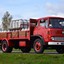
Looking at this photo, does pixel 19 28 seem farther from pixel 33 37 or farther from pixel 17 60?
pixel 17 60

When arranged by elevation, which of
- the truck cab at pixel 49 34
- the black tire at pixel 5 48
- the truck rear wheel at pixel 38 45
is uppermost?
the truck cab at pixel 49 34

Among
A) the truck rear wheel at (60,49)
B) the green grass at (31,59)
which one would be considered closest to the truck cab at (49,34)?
the truck rear wheel at (60,49)

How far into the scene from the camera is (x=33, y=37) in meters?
23.1

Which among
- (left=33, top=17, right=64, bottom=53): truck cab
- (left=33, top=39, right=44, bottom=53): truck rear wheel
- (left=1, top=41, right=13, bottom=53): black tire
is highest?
(left=33, top=17, right=64, bottom=53): truck cab

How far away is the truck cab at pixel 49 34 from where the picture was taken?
71.7ft

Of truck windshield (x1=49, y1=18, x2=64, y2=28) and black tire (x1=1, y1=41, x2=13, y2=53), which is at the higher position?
truck windshield (x1=49, y1=18, x2=64, y2=28)

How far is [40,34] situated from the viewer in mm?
22422

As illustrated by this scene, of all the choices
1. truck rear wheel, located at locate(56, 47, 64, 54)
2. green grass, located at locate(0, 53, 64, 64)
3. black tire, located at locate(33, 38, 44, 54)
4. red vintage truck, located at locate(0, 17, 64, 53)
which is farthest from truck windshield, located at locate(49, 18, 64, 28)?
green grass, located at locate(0, 53, 64, 64)

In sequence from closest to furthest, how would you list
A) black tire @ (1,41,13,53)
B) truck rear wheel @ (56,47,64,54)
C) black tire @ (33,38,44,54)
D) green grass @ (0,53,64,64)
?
1. green grass @ (0,53,64,64)
2. black tire @ (33,38,44,54)
3. truck rear wheel @ (56,47,64,54)
4. black tire @ (1,41,13,53)

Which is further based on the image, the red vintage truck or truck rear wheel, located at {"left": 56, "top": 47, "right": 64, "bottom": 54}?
truck rear wheel, located at {"left": 56, "top": 47, "right": 64, "bottom": 54}

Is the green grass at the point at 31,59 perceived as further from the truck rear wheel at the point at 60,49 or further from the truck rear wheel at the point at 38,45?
the truck rear wheel at the point at 60,49

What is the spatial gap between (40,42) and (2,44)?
503 centimetres

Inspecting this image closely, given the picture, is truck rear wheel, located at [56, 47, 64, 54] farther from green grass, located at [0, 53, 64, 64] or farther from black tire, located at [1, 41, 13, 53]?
green grass, located at [0, 53, 64, 64]

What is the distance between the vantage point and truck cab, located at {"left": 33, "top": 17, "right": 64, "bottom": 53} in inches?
860
